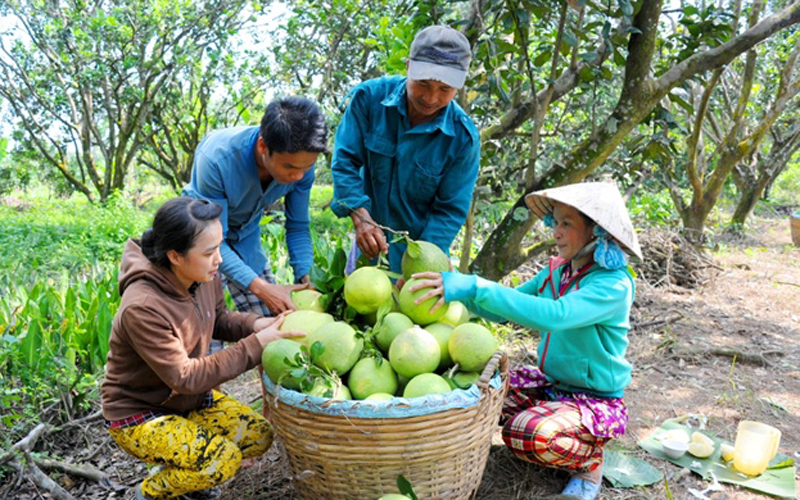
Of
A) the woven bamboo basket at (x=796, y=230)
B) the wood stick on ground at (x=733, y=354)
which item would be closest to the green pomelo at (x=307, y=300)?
the wood stick on ground at (x=733, y=354)

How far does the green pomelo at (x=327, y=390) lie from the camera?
1.85 metres

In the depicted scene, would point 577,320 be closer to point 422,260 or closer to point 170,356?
point 422,260

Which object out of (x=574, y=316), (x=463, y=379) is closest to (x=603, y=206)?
(x=574, y=316)

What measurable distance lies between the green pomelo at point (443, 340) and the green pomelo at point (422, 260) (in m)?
0.21

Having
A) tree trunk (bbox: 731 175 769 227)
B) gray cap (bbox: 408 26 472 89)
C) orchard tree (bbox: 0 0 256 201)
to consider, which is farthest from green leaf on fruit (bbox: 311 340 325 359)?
tree trunk (bbox: 731 175 769 227)

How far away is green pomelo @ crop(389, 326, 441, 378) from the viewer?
6.36 ft

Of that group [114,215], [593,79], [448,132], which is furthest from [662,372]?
[114,215]

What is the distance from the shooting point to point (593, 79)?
12.8 ft

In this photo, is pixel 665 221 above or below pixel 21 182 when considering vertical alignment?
above

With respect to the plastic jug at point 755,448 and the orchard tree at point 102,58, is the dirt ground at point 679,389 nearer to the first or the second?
the plastic jug at point 755,448

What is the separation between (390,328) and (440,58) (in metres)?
1.07

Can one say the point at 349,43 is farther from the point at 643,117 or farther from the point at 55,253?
the point at 643,117

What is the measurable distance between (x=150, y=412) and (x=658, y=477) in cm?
202

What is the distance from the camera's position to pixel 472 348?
1971 mm
